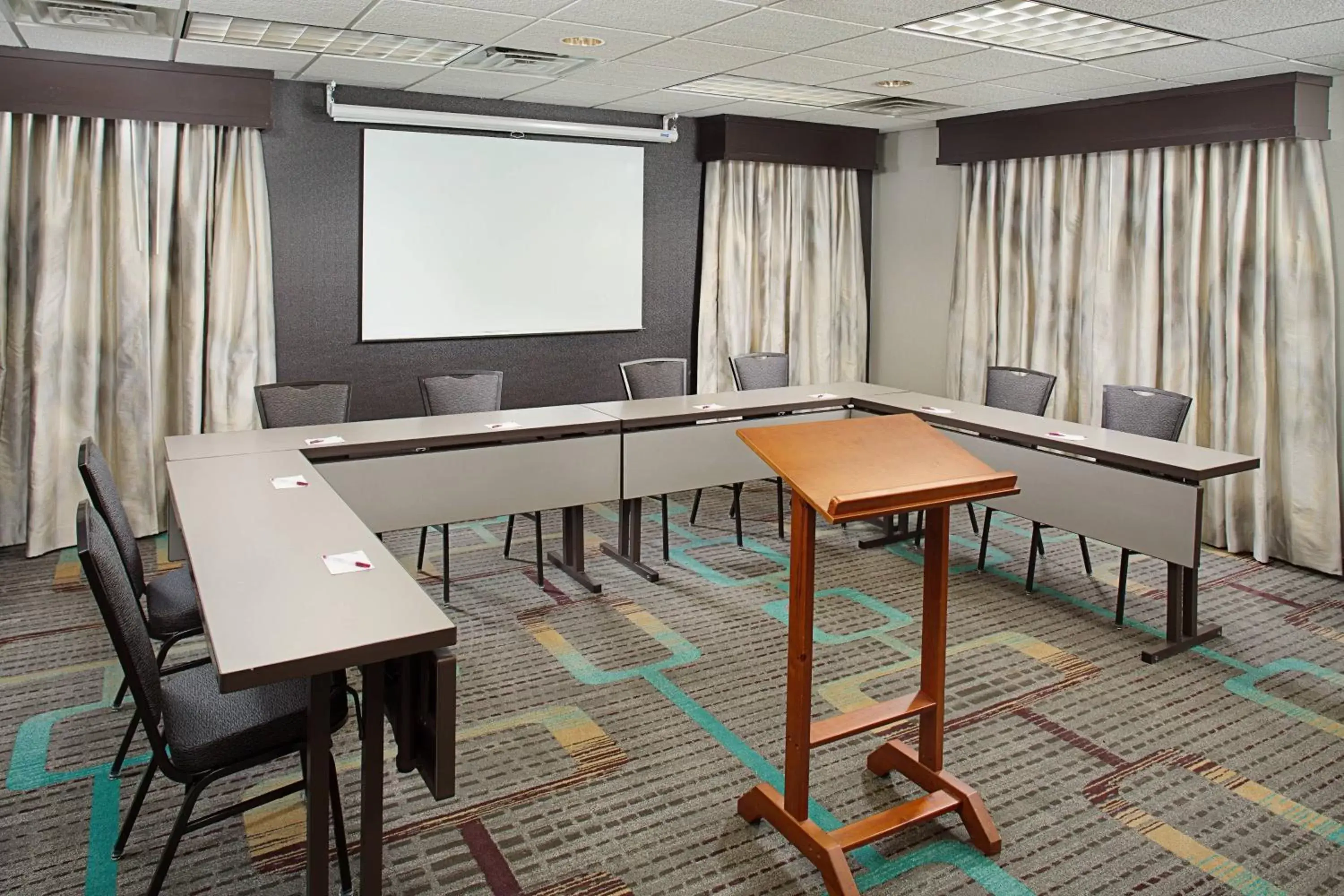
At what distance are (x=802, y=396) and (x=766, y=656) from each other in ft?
6.79

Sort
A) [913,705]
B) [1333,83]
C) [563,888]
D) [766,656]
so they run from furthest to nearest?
[1333,83], [766,656], [913,705], [563,888]

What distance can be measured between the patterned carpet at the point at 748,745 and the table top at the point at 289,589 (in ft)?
0.42

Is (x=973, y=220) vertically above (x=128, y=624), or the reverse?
(x=973, y=220)

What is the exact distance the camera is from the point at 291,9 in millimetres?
3885

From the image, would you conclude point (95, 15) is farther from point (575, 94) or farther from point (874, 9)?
point (874, 9)

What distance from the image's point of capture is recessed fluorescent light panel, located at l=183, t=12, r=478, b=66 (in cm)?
426

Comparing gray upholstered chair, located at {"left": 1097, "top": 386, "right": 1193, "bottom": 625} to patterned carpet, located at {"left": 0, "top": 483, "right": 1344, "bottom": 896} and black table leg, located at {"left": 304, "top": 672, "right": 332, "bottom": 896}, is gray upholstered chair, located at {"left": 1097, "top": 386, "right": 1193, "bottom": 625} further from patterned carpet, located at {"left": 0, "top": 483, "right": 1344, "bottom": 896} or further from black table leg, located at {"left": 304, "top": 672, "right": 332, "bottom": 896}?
black table leg, located at {"left": 304, "top": 672, "right": 332, "bottom": 896}

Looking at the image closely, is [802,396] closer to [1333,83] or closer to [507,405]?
[507,405]

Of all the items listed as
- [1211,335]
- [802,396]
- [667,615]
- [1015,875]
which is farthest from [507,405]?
[1015,875]

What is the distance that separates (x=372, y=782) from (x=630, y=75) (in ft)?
13.5

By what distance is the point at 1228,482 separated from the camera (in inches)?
214

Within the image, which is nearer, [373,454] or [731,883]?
[731,883]

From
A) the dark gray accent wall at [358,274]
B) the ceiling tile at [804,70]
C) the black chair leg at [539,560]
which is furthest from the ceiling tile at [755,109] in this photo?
the black chair leg at [539,560]

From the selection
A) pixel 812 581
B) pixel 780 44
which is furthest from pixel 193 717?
pixel 780 44
